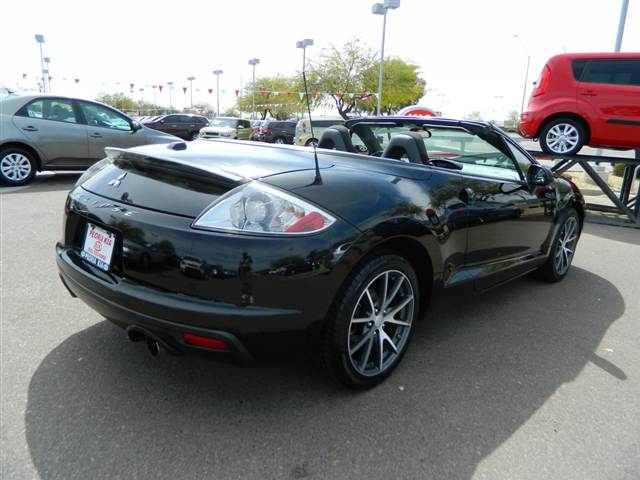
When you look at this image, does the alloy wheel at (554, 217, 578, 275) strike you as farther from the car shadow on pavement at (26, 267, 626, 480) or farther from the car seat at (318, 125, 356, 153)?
the car seat at (318, 125, 356, 153)

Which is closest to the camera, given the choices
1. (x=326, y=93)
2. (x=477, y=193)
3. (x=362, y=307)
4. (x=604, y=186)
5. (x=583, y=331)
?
(x=362, y=307)

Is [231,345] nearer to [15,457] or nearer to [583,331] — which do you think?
[15,457]

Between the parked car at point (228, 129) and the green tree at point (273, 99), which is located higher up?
the green tree at point (273, 99)

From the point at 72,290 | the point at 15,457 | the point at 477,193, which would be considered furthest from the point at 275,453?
the point at 477,193

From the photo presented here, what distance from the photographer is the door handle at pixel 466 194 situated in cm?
293

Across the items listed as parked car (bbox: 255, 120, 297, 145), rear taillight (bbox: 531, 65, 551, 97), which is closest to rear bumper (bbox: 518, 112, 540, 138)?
rear taillight (bbox: 531, 65, 551, 97)

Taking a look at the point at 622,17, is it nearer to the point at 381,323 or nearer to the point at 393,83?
the point at 381,323

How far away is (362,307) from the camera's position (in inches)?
96.7

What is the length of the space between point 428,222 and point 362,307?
1.95 ft

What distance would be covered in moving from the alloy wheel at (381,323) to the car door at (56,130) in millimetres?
8058

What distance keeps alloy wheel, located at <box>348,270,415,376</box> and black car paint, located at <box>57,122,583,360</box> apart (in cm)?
20

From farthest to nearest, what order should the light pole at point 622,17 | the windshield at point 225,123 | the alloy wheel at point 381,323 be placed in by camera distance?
the windshield at point 225,123 < the light pole at point 622,17 < the alloy wheel at point 381,323

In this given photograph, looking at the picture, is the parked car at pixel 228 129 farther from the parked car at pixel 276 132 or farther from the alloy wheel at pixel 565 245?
the alloy wheel at pixel 565 245

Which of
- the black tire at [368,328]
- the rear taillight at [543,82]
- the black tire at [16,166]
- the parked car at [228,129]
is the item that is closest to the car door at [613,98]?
the rear taillight at [543,82]
